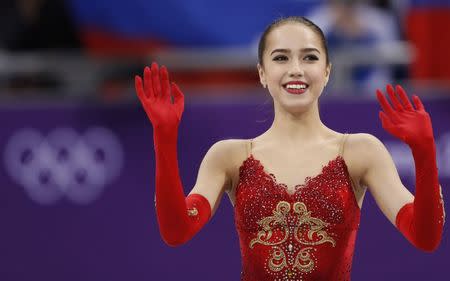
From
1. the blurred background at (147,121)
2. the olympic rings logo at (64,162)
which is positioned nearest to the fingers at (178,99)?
the blurred background at (147,121)

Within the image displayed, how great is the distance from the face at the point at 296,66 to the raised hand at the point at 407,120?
21 cm

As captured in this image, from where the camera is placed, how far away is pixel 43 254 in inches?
196

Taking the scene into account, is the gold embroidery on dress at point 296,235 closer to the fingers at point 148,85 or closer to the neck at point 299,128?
the neck at point 299,128

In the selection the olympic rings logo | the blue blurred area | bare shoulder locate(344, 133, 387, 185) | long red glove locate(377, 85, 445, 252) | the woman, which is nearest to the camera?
long red glove locate(377, 85, 445, 252)

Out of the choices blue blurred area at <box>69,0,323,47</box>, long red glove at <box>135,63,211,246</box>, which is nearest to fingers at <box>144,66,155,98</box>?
long red glove at <box>135,63,211,246</box>

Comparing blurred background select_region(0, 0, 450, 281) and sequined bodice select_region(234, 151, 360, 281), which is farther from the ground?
blurred background select_region(0, 0, 450, 281)

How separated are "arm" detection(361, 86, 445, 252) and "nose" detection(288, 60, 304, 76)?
23 centimetres

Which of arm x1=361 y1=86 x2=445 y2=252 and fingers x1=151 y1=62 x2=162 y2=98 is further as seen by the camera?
fingers x1=151 y1=62 x2=162 y2=98

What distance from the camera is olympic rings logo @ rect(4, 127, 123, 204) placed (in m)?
4.87

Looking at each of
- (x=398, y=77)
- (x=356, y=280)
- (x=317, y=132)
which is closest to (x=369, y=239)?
(x=356, y=280)

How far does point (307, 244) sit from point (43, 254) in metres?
2.47

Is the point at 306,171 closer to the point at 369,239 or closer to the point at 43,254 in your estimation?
the point at 369,239

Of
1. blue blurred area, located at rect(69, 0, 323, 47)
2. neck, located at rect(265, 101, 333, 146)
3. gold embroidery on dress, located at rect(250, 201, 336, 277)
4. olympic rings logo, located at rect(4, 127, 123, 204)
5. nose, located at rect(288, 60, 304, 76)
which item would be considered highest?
blue blurred area, located at rect(69, 0, 323, 47)

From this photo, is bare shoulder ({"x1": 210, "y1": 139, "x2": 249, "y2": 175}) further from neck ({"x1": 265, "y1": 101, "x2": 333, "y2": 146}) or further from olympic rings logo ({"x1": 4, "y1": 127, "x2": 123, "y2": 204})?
olympic rings logo ({"x1": 4, "y1": 127, "x2": 123, "y2": 204})
